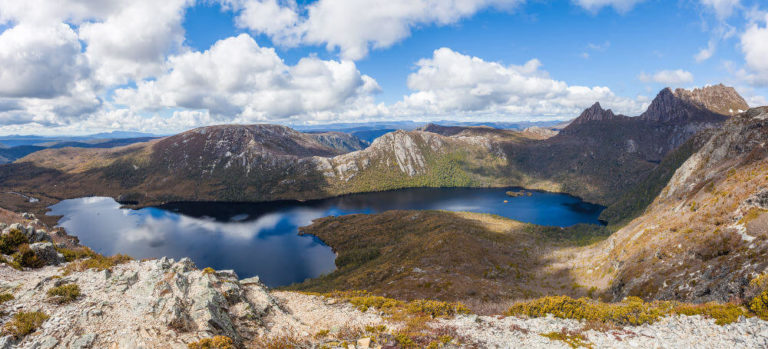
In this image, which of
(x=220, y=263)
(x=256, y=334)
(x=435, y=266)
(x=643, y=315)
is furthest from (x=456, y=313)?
(x=220, y=263)

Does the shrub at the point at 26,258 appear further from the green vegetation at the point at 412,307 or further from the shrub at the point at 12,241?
the green vegetation at the point at 412,307

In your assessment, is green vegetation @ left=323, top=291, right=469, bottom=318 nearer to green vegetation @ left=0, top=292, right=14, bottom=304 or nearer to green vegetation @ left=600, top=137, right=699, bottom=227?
green vegetation @ left=0, top=292, right=14, bottom=304

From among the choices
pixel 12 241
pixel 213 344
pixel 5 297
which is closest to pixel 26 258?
pixel 12 241

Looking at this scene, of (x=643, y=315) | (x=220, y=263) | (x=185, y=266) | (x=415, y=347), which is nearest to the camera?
(x=415, y=347)

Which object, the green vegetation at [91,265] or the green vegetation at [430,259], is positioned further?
the green vegetation at [430,259]

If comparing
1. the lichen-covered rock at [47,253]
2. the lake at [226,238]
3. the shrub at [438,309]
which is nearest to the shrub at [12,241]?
the lichen-covered rock at [47,253]

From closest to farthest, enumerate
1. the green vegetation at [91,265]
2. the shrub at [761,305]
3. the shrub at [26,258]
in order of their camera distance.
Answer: the shrub at [761,305] → the green vegetation at [91,265] → the shrub at [26,258]

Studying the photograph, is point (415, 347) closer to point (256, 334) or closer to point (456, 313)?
point (456, 313)
